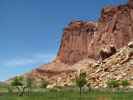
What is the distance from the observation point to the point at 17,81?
118875 millimetres

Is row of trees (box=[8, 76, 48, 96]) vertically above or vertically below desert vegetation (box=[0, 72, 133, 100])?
above

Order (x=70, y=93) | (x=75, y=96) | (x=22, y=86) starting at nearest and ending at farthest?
(x=75, y=96) → (x=70, y=93) → (x=22, y=86)

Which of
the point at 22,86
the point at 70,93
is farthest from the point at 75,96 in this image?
the point at 22,86

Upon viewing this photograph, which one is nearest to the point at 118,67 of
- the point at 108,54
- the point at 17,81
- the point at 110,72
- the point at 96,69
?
the point at 110,72

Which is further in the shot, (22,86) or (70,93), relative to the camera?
(22,86)

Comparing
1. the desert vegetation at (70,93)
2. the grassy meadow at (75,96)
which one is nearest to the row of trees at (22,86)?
the desert vegetation at (70,93)

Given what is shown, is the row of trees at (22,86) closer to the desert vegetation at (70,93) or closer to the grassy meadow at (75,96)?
the desert vegetation at (70,93)

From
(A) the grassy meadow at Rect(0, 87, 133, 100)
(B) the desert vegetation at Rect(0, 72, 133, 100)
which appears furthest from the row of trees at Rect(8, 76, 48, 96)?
(A) the grassy meadow at Rect(0, 87, 133, 100)

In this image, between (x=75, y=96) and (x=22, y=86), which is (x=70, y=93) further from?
(x=22, y=86)

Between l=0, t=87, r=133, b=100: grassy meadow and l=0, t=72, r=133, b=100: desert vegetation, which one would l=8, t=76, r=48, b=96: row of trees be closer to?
l=0, t=72, r=133, b=100: desert vegetation

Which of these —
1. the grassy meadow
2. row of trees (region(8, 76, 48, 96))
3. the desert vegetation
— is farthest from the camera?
row of trees (region(8, 76, 48, 96))

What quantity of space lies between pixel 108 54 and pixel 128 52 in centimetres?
1691

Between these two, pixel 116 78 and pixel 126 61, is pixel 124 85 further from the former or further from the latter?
pixel 126 61

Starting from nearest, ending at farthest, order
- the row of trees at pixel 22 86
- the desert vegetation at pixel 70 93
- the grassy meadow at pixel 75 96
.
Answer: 1. the grassy meadow at pixel 75 96
2. the desert vegetation at pixel 70 93
3. the row of trees at pixel 22 86
